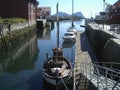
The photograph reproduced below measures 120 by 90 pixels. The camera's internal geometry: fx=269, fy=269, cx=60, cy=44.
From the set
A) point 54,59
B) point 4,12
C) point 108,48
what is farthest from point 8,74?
point 4,12

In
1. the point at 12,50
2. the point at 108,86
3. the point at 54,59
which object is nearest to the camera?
the point at 108,86

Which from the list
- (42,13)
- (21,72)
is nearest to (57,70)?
(21,72)

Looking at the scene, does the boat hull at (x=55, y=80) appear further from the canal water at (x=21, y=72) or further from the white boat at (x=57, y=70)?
the canal water at (x=21, y=72)

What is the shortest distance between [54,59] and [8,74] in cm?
741

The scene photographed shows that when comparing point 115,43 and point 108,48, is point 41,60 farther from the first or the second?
point 115,43

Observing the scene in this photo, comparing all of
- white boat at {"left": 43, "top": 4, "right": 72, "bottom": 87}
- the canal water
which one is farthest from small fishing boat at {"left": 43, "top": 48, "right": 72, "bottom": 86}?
the canal water

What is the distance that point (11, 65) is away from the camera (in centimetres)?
3466

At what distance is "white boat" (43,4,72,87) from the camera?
21641 mm

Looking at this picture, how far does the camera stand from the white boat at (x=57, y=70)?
852 inches

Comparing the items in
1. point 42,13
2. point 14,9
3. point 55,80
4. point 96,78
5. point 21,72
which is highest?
point 42,13

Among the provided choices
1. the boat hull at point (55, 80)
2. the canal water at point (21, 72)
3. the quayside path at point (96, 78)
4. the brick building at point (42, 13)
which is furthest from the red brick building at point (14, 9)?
the brick building at point (42, 13)

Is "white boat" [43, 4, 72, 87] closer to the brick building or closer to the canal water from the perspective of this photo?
the canal water

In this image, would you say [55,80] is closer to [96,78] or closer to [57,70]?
[57,70]

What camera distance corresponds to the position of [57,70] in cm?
2197
